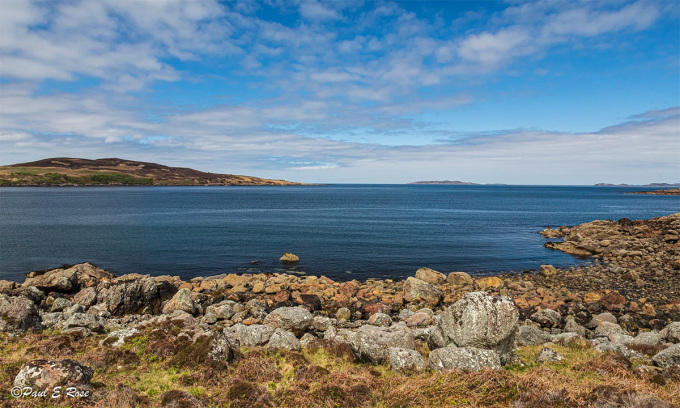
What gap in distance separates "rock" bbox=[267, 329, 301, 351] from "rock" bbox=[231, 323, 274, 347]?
59 cm

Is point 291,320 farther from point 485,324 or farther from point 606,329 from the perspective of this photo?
point 606,329

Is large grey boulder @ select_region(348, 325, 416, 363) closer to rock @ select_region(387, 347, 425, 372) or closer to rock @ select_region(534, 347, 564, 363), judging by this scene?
rock @ select_region(387, 347, 425, 372)

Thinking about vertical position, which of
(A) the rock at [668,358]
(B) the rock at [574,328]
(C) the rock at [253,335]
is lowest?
(B) the rock at [574,328]

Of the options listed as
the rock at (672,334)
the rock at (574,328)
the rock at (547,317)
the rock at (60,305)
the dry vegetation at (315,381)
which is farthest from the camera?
the rock at (60,305)

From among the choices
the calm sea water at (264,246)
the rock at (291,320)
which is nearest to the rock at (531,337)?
the rock at (291,320)

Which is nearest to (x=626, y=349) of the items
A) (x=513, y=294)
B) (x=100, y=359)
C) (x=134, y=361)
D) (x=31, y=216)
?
(x=513, y=294)

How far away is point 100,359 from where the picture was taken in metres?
13.7

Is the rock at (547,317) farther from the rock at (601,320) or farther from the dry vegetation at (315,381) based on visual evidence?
the dry vegetation at (315,381)

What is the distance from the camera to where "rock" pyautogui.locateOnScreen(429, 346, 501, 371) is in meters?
12.5

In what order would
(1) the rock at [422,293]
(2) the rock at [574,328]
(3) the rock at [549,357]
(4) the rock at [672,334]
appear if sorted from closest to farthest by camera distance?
1. (3) the rock at [549,357]
2. (4) the rock at [672,334]
3. (2) the rock at [574,328]
4. (1) the rock at [422,293]

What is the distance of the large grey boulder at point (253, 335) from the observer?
1758cm

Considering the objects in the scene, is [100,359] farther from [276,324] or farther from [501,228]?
[501,228]

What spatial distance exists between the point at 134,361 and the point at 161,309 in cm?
1428

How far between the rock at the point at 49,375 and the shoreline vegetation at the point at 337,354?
3 centimetres
